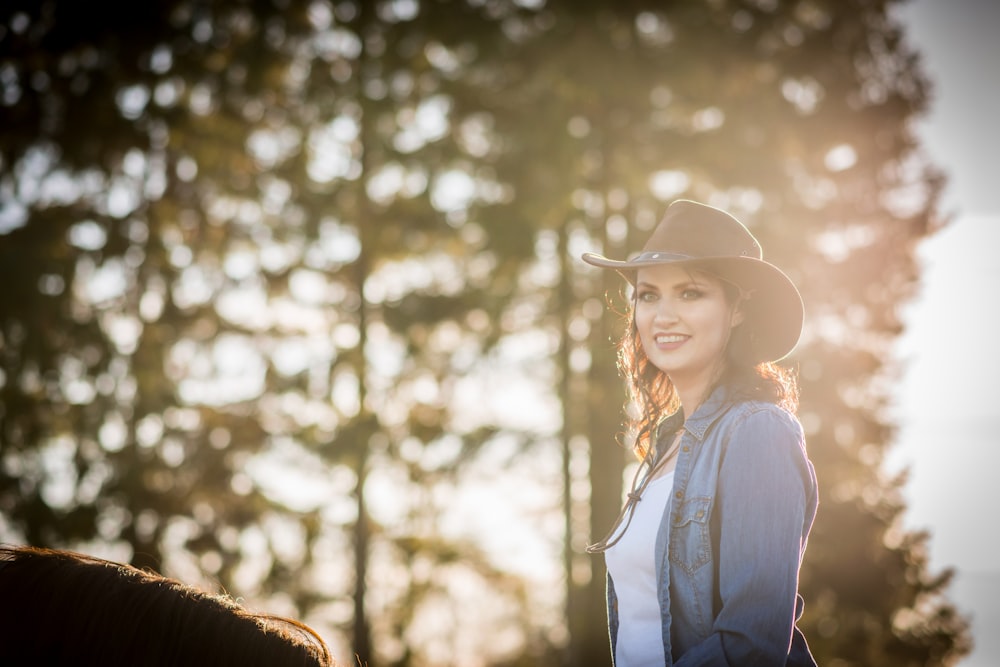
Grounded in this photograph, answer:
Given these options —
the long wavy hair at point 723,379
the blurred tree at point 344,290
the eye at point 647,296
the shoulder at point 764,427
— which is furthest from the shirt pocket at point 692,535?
the blurred tree at point 344,290

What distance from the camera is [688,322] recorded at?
248 cm

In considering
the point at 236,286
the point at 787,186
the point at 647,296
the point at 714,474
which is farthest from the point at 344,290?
the point at 714,474

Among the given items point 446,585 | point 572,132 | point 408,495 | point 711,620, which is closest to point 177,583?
point 711,620

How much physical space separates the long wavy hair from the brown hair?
118 cm

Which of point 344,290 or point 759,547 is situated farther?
point 344,290

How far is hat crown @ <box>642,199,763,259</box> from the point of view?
246cm

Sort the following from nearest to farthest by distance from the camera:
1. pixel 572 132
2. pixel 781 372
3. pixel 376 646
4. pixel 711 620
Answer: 1. pixel 711 620
2. pixel 781 372
3. pixel 572 132
4. pixel 376 646

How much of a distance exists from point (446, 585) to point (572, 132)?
6.26m

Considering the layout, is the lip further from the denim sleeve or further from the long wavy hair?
the denim sleeve

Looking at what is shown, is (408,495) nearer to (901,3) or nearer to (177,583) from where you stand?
(901,3)

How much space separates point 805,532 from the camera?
231cm

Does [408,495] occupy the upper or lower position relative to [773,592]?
lower

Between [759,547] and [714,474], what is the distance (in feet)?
0.78

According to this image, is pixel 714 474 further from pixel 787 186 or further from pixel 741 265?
pixel 787 186
